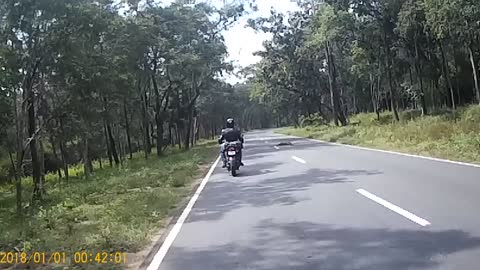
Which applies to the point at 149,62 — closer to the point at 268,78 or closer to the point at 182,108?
the point at 182,108

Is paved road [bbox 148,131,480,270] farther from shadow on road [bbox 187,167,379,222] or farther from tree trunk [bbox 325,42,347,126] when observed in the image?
tree trunk [bbox 325,42,347,126]

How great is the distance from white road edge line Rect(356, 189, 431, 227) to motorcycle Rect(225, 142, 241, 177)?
21.5 ft

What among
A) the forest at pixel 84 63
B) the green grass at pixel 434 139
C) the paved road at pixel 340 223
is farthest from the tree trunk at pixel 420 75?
the paved road at pixel 340 223

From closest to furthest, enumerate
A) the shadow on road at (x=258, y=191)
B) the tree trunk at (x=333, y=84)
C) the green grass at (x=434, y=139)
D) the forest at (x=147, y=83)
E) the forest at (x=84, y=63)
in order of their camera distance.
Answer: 1. the shadow on road at (x=258, y=191)
2. the forest at (x=147, y=83)
3. the forest at (x=84, y=63)
4. the green grass at (x=434, y=139)
5. the tree trunk at (x=333, y=84)

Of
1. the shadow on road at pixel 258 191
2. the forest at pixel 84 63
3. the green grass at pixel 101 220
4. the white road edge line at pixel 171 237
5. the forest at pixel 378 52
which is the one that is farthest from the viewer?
the forest at pixel 378 52

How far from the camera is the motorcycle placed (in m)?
18.1

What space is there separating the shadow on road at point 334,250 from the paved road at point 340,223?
1 cm

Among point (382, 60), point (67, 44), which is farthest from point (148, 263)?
point (382, 60)

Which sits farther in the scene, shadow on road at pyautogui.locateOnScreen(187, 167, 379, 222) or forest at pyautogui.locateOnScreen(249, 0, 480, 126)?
forest at pyautogui.locateOnScreen(249, 0, 480, 126)

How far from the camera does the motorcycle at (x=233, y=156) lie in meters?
18.1

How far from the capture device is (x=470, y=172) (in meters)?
13.7

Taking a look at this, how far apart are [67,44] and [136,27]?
13515 millimetres

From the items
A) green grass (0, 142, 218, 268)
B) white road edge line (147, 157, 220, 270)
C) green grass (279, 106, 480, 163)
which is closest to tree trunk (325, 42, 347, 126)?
green grass (279, 106, 480, 163)

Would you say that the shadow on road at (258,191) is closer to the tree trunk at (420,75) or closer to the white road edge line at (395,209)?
the white road edge line at (395,209)
